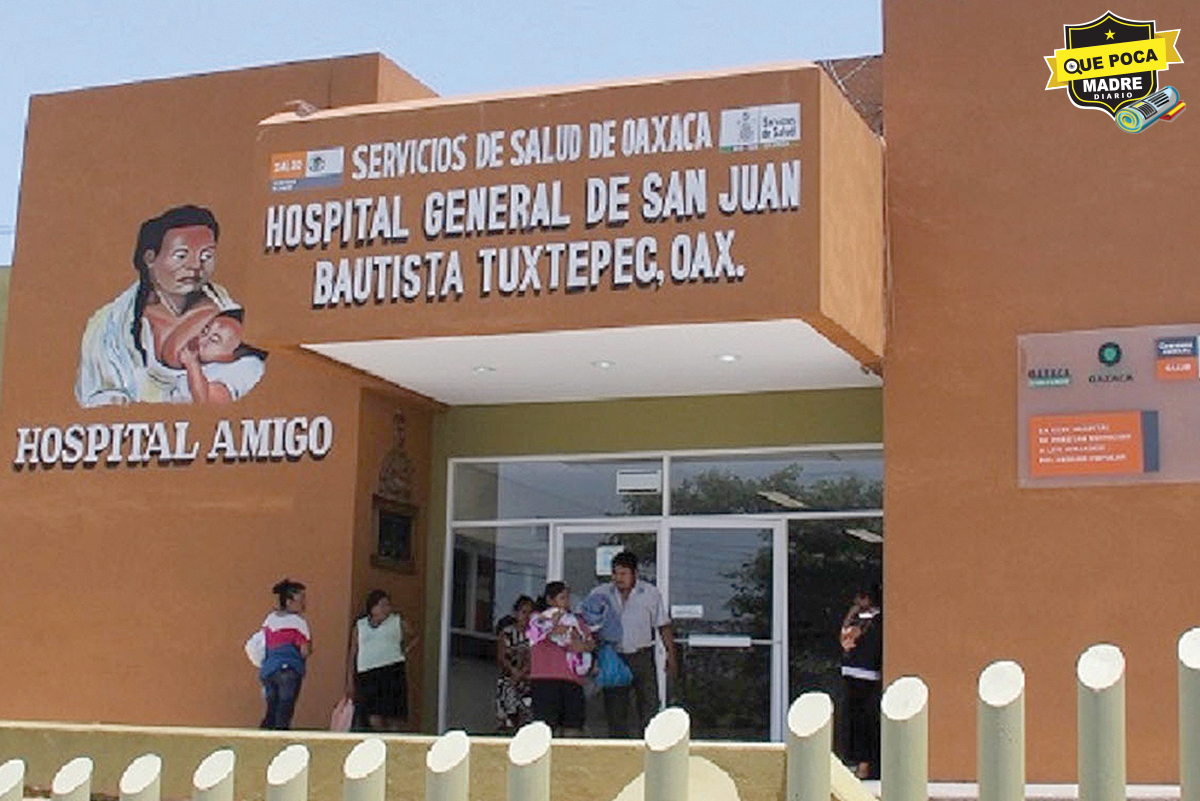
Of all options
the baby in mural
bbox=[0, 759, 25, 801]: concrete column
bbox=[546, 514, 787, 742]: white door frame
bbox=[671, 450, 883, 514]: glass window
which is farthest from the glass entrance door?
bbox=[0, 759, 25, 801]: concrete column

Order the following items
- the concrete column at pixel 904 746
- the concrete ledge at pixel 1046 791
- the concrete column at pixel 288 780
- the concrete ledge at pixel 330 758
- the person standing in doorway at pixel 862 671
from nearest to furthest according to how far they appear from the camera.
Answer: the concrete column at pixel 904 746 < the concrete column at pixel 288 780 < the concrete ledge at pixel 330 758 < the concrete ledge at pixel 1046 791 < the person standing in doorway at pixel 862 671

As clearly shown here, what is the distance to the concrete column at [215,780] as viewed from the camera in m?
4.09

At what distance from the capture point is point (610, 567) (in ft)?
47.3

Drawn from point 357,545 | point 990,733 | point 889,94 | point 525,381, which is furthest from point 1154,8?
point 990,733

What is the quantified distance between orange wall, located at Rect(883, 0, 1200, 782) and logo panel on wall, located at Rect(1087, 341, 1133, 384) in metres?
0.22

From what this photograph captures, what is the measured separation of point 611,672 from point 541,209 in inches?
136

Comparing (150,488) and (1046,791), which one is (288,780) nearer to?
(1046,791)

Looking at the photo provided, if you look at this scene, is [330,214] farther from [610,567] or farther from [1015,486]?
[1015,486]

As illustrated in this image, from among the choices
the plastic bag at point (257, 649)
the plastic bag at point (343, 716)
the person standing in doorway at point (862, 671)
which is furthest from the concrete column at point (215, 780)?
the plastic bag at point (257, 649)

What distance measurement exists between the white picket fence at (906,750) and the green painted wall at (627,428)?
33.4 ft

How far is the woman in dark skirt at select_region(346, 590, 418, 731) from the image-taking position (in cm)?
1368

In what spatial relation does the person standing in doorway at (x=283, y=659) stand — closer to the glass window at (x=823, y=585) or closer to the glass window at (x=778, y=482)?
the glass window at (x=778, y=482)

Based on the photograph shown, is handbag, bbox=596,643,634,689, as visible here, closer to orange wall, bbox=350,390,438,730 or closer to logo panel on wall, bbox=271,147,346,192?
orange wall, bbox=350,390,438,730

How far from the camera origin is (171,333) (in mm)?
14797
